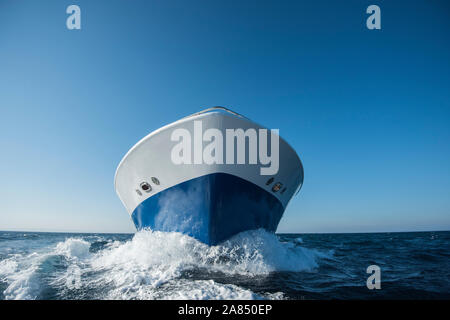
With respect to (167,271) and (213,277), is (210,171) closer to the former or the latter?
(213,277)

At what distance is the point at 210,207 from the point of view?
4445 mm

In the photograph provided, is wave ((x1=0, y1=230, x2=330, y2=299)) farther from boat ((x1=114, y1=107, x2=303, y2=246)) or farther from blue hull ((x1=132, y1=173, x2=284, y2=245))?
boat ((x1=114, y1=107, x2=303, y2=246))

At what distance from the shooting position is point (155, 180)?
4.97 metres

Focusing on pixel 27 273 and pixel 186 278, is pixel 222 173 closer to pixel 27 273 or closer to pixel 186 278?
pixel 186 278

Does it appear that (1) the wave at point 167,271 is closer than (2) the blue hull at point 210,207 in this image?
Yes

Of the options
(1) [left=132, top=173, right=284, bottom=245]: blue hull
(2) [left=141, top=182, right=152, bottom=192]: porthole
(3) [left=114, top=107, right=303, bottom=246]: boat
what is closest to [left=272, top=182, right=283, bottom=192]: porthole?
(3) [left=114, top=107, right=303, bottom=246]: boat

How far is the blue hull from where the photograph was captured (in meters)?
4.47

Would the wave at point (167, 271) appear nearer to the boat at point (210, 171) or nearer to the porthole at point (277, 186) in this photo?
the boat at point (210, 171)

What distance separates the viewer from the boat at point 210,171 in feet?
14.3

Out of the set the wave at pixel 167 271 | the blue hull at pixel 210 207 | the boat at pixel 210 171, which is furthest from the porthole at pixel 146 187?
the wave at pixel 167 271

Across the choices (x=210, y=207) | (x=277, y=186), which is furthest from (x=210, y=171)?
(x=277, y=186)
